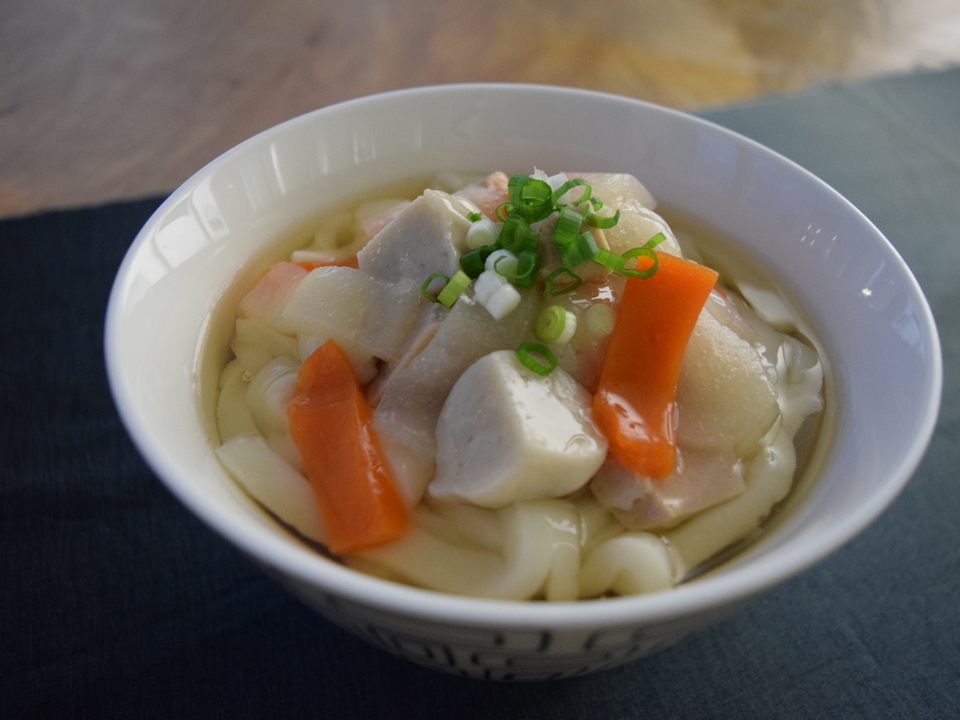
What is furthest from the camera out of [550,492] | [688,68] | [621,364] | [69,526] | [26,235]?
[688,68]

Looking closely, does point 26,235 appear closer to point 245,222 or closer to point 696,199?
point 245,222

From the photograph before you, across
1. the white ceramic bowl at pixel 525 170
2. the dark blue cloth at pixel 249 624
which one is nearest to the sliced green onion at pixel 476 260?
the white ceramic bowl at pixel 525 170

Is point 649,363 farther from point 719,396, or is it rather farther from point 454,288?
point 454,288

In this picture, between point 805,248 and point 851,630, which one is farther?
point 805,248

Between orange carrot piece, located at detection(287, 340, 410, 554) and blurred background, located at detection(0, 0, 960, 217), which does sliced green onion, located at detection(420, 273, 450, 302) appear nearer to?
orange carrot piece, located at detection(287, 340, 410, 554)

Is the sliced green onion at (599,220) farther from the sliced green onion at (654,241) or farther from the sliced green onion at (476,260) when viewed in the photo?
the sliced green onion at (476,260)

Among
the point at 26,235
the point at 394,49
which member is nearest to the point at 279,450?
the point at 26,235

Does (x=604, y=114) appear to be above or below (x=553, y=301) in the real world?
above

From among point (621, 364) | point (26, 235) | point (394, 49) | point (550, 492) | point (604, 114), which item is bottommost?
point (26, 235)
